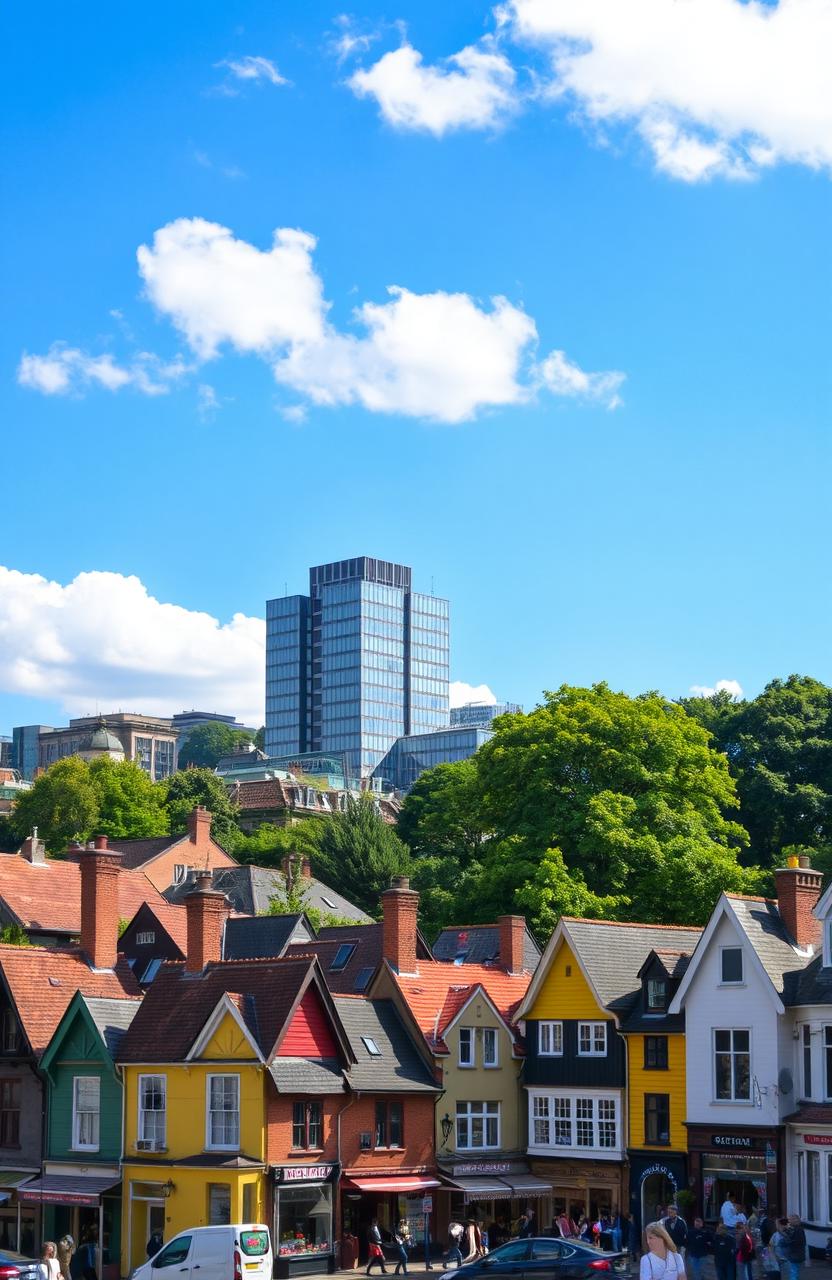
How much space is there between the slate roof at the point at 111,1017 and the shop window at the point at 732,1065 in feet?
60.1

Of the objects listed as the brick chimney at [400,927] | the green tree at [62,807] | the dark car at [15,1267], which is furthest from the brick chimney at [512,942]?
the green tree at [62,807]

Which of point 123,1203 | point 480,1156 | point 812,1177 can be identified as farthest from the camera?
point 480,1156

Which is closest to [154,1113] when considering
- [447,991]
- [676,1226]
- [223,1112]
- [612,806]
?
[223,1112]

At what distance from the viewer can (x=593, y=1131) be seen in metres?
54.8

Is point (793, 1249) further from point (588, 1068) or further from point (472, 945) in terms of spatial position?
point (472, 945)

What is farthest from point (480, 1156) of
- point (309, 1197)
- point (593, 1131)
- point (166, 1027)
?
point (166, 1027)

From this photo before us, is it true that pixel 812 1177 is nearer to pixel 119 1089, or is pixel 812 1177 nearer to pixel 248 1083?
pixel 248 1083

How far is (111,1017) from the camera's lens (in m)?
54.6

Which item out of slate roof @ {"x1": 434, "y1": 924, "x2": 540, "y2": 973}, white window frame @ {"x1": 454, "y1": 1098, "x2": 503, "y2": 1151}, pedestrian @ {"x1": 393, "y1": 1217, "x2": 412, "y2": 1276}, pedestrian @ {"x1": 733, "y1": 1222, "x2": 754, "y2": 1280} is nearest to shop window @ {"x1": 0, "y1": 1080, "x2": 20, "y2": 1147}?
pedestrian @ {"x1": 393, "y1": 1217, "x2": 412, "y2": 1276}

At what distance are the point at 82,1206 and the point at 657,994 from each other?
1881 cm

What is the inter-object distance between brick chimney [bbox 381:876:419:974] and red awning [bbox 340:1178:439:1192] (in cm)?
710

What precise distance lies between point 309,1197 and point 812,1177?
47.1ft

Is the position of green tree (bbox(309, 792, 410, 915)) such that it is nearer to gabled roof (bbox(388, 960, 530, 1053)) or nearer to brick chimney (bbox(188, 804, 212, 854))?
brick chimney (bbox(188, 804, 212, 854))

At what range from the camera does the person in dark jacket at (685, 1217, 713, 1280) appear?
45750 millimetres
